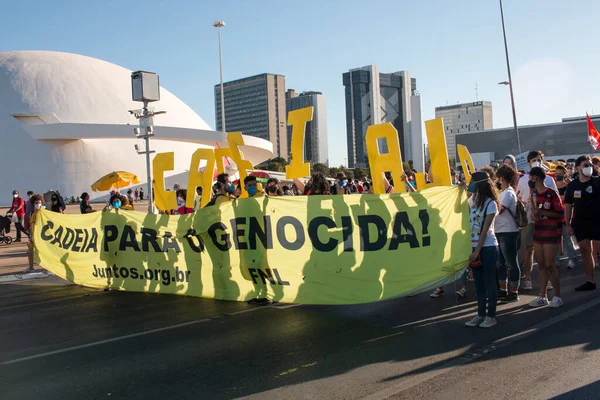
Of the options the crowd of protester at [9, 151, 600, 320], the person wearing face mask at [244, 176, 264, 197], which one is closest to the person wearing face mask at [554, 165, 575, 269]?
the crowd of protester at [9, 151, 600, 320]

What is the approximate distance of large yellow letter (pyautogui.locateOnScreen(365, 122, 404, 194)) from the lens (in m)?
8.70

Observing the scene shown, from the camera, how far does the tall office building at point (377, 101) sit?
6555 inches

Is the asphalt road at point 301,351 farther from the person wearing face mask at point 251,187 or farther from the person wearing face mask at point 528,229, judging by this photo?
the person wearing face mask at point 251,187

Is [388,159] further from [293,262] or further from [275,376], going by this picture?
[275,376]

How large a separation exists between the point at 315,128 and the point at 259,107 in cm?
2128

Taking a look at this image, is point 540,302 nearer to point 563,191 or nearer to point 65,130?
point 563,191

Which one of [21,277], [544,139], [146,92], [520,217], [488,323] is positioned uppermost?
[544,139]

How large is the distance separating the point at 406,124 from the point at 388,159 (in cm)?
16665

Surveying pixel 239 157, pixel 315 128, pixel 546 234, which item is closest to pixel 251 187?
pixel 239 157

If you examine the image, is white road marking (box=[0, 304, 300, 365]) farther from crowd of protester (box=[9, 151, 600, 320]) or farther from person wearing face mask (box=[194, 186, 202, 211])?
person wearing face mask (box=[194, 186, 202, 211])

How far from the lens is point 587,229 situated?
8031mm

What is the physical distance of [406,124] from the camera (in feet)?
561

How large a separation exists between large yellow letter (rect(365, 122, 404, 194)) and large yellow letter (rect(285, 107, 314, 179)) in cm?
140

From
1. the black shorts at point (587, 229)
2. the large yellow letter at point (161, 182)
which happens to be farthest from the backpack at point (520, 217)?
the large yellow letter at point (161, 182)
